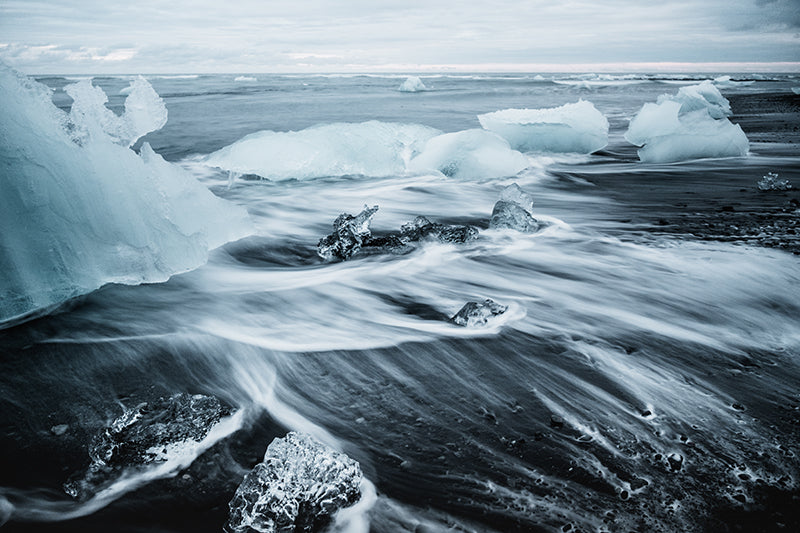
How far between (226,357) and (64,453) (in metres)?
0.89

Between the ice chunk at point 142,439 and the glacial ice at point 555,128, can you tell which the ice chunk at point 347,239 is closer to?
the ice chunk at point 142,439

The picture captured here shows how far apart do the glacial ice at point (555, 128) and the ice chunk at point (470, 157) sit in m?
1.75

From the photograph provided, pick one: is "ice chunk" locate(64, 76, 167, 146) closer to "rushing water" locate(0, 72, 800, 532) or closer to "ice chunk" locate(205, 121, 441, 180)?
"rushing water" locate(0, 72, 800, 532)

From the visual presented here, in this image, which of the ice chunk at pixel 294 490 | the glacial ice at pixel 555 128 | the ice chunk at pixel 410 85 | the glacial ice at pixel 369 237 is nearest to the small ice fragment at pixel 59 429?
the ice chunk at pixel 294 490

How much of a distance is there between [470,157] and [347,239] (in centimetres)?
350

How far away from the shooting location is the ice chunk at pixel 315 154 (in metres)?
6.70

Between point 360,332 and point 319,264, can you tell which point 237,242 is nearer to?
point 319,264

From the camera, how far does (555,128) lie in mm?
8633

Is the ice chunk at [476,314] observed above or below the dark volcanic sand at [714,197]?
below

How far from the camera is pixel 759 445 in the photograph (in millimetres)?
1784

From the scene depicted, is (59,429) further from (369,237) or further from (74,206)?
(369,237)

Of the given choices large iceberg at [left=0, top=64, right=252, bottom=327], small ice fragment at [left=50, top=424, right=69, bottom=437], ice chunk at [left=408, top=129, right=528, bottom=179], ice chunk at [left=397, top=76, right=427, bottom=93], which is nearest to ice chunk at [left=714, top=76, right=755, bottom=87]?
ice chunk at [left=397, top=76, right=427, bottom=93]

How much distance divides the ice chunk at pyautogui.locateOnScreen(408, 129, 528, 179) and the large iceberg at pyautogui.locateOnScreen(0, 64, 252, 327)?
14.2 ft

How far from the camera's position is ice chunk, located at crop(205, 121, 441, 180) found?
6699 mm
